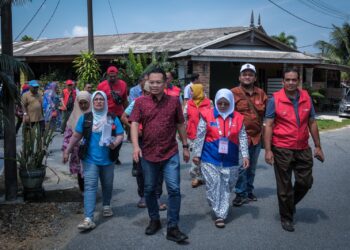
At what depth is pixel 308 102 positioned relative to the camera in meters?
4.87

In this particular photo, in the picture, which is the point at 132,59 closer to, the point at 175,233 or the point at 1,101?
the point at 1,101

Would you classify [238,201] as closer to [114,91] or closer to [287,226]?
[287,226]

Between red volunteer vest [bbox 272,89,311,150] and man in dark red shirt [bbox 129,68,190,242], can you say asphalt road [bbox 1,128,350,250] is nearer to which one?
man in dark red shirt [bbox 129,68,190,242]

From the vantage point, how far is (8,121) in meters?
5.25

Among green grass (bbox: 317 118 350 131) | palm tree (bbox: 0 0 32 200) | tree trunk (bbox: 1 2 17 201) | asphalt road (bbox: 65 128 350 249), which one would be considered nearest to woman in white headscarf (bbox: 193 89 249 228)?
asphalt road (bbox: 65 128 350 249)

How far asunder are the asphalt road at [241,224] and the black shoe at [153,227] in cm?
6

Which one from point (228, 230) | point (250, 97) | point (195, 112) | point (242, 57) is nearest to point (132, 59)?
point (242, 57)

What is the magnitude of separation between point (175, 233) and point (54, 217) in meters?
1.64

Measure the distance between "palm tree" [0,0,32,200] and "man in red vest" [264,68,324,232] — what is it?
2984 millimetres

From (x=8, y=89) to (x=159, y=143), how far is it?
1956 millimetres

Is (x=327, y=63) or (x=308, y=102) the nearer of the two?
(x=308, y=102)

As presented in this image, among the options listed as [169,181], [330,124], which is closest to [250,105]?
[169,181]

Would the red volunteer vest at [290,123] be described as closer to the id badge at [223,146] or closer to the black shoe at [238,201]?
the id badge at [223,146]

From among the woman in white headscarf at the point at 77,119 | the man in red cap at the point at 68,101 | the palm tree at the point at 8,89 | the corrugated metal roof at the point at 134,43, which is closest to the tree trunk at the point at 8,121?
the palm tree at the point at 8,89
